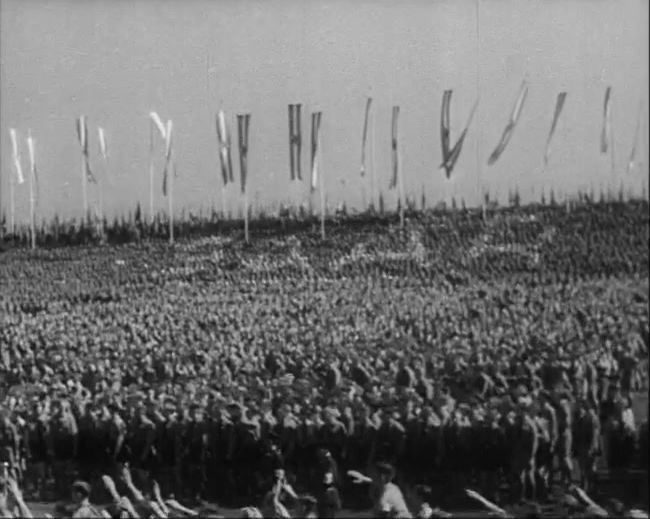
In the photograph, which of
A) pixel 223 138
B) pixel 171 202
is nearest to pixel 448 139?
pixel 223 138

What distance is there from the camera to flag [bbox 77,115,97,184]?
6.75 meters

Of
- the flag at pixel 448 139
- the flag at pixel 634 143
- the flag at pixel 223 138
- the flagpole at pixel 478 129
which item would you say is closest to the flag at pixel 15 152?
the flag at pixel 223 138

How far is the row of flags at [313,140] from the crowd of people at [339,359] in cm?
31

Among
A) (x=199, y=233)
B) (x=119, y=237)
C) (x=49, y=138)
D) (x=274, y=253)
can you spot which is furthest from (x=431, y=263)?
(x=49, y=138)

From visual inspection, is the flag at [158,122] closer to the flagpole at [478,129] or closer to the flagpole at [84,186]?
the flagpole at [84,186]

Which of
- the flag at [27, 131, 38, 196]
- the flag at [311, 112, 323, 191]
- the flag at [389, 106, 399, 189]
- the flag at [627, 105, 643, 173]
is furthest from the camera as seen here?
the flag at [27, 131, 38, 196]

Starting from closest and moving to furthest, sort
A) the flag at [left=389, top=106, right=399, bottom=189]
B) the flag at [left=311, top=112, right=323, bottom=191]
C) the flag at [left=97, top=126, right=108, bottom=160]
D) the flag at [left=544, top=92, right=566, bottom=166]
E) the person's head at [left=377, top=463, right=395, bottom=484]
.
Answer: the flag at [left=544, top=92, right=566, bottom=166]
the person's head at [left=377, top=463, right=395, bottom=484]
the flag at [left=389, top=106, right=399, bottom=189]
the flag at [left=311, top=112, right=323, bottom=191]
the flag at [left=97, top=126, right=108, bottom=160]

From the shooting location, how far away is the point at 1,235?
22.7ft

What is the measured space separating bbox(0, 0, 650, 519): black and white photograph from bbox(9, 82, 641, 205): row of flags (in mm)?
14

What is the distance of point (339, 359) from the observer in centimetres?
632

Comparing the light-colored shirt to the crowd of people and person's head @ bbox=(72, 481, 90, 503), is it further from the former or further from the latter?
person's head @ bbox=(72, 481, 90, 503)

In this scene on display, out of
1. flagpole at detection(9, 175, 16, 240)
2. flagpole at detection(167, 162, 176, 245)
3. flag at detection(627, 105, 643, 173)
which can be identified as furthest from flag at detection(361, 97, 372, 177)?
flagpole at detection(9, 175, 16, 240)

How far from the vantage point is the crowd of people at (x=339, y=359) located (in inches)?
233

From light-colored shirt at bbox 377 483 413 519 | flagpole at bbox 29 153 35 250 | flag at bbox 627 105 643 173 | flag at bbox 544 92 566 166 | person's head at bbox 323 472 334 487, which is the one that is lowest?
light-colored shirt at bbox 377 483 413 519
